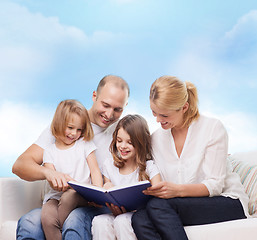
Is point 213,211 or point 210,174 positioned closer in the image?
point 213,211

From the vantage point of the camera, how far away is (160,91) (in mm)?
1814

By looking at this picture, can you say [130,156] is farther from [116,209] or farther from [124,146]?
[116,209]

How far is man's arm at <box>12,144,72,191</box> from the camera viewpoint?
1.81 meters

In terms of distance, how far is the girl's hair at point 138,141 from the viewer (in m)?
1.95

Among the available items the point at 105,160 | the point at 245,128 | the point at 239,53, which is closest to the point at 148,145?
the point at 105,160

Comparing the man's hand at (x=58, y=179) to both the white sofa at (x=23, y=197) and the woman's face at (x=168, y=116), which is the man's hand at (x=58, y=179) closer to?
the white sofa at (x=23, y=197)

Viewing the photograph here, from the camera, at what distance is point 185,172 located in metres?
1.87

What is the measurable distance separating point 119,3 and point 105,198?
367cm

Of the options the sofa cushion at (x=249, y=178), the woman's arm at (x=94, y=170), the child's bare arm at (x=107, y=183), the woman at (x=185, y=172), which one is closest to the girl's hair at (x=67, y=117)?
the woman's arm at (x=94, y=170)

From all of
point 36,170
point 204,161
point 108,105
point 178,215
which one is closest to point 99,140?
point 108,105

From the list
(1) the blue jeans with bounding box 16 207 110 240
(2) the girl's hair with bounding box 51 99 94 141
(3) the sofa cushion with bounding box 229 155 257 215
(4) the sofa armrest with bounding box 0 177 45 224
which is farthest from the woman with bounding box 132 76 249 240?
(4) the sofa armrest with bounding box 0 177 45 224

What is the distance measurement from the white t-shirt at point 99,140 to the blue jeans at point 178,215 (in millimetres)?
578

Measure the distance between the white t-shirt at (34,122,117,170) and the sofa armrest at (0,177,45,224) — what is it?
11.5 inches

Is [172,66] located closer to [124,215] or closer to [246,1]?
[246,1]
